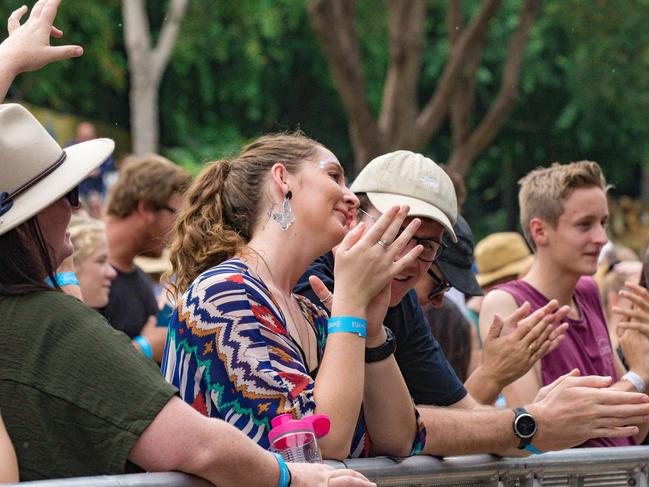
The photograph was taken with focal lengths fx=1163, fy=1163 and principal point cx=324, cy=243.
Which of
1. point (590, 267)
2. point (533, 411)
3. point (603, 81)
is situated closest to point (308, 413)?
point (533, 411)

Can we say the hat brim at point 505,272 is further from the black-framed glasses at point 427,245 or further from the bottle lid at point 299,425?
the bottle lid at point 299,425

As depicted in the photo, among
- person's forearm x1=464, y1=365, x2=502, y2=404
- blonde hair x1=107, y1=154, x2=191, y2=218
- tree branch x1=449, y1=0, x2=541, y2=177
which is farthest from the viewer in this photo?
tree branch x1=449, y1=0, x2=541, y2=177

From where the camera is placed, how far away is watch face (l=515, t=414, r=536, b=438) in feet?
12.5

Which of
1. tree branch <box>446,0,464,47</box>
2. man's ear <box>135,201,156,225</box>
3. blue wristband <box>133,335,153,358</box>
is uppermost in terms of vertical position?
tree branch <box>446,0,464,47</box>

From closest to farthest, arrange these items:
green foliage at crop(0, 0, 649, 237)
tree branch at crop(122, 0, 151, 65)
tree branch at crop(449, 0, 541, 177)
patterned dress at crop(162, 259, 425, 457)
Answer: patterned dress at crop(162, 259, 425, 457), tree branch at crop(449, 0, 541, 177), tree branch at crop(122, 0, 151, 65), green foliage at crop(0, 0, 649, 237)

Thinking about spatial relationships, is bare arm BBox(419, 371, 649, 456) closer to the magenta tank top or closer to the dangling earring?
the dangling earring

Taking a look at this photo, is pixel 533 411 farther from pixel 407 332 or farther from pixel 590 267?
pixel 590 267

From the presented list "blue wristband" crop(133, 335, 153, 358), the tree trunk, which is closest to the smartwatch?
"blue wristband" crop(133, 335, 153, 358)

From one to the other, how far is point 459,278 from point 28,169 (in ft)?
7.26

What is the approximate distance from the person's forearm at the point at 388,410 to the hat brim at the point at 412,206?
2.01ft

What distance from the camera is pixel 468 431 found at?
3.71m

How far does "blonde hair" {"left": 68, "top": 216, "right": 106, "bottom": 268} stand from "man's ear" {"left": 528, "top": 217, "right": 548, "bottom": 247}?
2.13 meters

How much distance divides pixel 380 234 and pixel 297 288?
67 centimetres

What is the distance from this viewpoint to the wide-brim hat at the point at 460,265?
4.54 m
